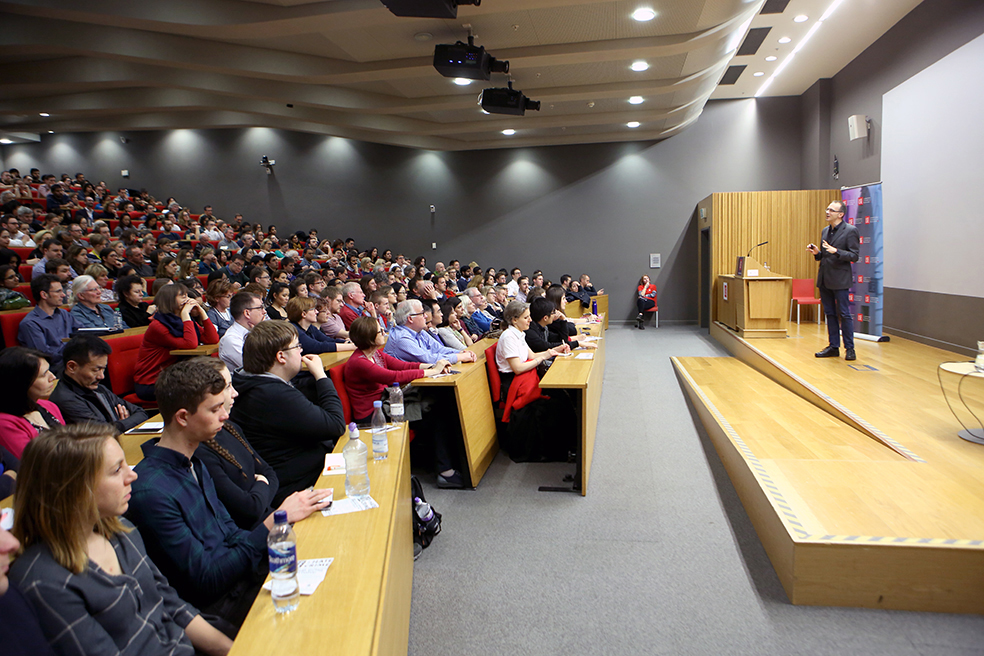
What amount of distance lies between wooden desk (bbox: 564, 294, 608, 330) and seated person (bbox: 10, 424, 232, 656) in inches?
300

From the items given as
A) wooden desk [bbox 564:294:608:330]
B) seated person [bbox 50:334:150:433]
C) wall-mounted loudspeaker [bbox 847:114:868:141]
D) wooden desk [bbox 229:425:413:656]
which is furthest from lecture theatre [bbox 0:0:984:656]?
seated person [bbox 50:334:150:433]

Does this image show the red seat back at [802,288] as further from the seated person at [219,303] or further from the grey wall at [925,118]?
the seated person at [219,303]

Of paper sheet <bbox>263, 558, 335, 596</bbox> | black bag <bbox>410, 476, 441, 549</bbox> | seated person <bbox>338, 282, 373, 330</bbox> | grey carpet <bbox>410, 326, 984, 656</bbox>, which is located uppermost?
seated person <bbox>338, 282, 373, 330</bbox>

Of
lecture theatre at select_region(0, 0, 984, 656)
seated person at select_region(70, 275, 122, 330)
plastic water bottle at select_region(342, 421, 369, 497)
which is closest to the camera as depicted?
plastic water bottle at select_region(342, 421, 369, 497)

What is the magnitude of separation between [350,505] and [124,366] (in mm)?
3176

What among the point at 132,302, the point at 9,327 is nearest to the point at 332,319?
the point at 132,302

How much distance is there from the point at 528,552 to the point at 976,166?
6.40 m

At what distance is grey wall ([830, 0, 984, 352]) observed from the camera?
623 cm

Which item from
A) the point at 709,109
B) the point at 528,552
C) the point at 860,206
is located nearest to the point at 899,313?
the point at 860,206

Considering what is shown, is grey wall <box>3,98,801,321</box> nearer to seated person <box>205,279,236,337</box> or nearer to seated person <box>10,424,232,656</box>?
seated person <box>205,279,236,337</box>

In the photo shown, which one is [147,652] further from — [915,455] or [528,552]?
[915,455]

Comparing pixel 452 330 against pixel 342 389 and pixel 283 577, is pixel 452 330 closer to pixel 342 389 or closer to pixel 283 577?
pixel 342 389

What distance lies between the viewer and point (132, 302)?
17.0 feet

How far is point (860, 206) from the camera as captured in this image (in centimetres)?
803
